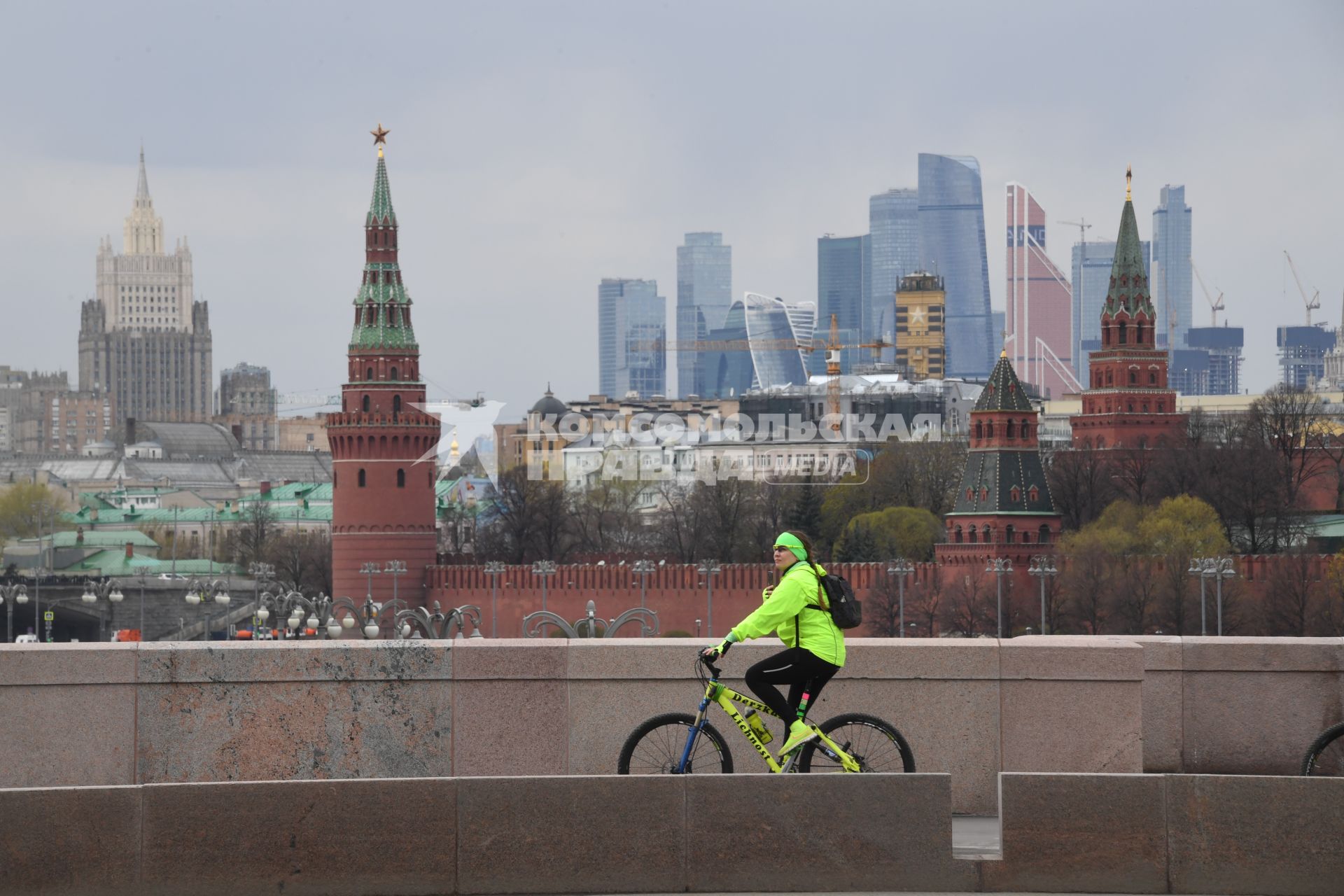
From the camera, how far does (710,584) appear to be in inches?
3423

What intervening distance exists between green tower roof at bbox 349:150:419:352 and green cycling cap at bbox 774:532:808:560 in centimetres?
8560

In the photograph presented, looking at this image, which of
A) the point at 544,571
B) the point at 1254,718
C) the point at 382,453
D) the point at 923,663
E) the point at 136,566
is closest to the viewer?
the point at 923,663

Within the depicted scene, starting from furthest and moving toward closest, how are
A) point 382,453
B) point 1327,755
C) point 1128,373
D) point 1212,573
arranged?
point 1128,373 → point 382,453 → point 1212,573 → point 1327,755

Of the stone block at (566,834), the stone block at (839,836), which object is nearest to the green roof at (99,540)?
the stone block at (566,834)

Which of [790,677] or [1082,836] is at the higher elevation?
[790,677]

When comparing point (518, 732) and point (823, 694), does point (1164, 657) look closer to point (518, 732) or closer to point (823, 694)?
point (823, 694)

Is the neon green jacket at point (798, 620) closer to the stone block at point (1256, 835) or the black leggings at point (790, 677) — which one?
the black leggings at point (790, 677)

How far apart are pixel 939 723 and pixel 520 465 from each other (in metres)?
129

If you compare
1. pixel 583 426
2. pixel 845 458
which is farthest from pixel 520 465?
pixel 583 426

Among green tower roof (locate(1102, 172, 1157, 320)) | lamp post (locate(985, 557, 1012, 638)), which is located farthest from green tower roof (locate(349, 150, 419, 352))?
green tower roof (locate(1102, 172, 1157, 320))

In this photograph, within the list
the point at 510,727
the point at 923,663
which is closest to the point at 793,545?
the point at 923,663

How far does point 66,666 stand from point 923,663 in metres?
4.71

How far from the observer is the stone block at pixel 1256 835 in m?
13.7

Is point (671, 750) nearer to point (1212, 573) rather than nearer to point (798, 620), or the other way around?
point (798, 620)
